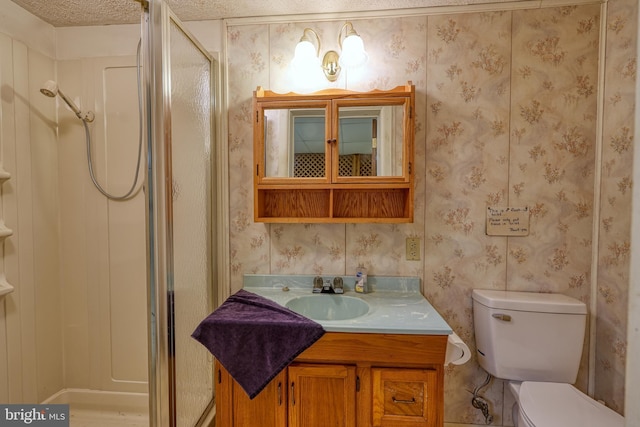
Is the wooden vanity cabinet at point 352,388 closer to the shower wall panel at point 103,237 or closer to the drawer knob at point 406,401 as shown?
the drawer knob at point 406,401

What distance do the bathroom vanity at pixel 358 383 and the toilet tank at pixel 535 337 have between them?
1.44ft

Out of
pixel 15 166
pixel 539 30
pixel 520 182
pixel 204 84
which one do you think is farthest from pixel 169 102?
pixel 539 30

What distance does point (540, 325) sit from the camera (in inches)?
54.5

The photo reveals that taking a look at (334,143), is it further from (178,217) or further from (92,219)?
(92,219)

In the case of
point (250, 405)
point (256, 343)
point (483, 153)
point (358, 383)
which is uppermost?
point (483, 153)

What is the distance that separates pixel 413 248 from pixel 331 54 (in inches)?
43.9

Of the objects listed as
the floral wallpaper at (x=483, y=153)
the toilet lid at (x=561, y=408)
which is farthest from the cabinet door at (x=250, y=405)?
the toilet lid at (x=561, y=408)

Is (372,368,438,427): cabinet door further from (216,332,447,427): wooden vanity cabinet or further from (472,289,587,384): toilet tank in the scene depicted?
(472,289,587,384): toilet tank

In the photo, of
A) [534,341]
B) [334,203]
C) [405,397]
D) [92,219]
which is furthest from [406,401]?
[92,219]

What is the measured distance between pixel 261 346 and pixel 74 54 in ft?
6.34

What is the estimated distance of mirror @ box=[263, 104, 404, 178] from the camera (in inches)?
57.7

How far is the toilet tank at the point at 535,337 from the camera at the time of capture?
137cm

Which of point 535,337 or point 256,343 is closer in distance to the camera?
point 256,343

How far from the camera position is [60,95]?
1.59 meters
